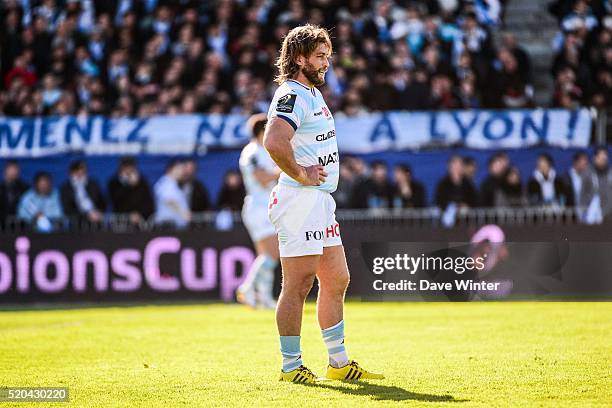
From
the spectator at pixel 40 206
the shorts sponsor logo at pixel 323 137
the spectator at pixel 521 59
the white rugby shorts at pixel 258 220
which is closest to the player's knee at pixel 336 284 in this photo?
the shorts sponsor logo at pixel 323 137

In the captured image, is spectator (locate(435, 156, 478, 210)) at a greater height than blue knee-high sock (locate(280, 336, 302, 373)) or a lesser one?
greater

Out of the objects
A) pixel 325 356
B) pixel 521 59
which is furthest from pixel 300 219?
pixel 521 59

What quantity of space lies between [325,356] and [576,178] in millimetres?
9611

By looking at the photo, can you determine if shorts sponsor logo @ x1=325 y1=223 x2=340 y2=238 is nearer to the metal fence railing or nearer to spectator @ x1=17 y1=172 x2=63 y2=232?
the metal fence railing

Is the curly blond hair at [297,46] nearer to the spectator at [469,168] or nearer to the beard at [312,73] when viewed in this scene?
the beard at [312,73]

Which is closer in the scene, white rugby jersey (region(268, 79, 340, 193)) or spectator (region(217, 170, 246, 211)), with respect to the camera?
white rugby jersey (region(268, 79, 340, 193))

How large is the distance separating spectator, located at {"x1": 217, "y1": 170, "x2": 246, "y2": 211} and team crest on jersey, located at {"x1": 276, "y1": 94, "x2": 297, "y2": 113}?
1085 cm

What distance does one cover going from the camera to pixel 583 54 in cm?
2189

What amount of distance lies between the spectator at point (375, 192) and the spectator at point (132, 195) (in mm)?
3215

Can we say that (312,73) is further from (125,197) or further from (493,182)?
(125,197)

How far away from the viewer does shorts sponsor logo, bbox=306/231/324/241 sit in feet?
27.7

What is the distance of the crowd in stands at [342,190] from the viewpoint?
62.2 ft

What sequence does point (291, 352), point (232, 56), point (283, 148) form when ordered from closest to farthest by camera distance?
point (283, 148)
point (291, 352)
point (232, 56)

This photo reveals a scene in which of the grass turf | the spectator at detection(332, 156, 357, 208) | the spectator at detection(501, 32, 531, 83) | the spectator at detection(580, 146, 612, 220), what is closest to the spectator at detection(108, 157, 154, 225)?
the spectator at detection(332, 156, 357, 208)
